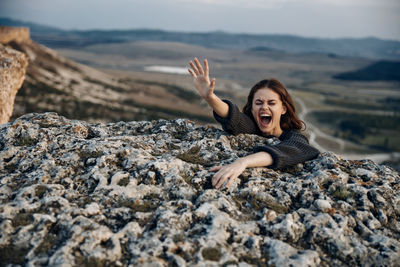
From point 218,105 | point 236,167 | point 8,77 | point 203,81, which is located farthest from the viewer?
point 8,77

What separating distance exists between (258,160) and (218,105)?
1320 mm

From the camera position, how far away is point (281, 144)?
5480 millimetres

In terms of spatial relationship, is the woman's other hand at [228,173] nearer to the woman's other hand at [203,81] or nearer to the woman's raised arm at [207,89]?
the woman's raised arm at [207,89]

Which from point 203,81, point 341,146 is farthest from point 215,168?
point 341,146

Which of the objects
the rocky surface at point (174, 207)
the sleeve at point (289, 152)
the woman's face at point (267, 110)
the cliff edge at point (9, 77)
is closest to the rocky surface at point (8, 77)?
the cliff edge at point (9, 77)

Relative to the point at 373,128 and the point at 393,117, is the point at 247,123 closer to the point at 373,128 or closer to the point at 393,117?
the point at 373,128

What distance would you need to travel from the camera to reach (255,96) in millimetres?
6621

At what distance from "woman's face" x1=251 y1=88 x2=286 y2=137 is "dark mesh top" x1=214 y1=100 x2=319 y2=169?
0.49 ft

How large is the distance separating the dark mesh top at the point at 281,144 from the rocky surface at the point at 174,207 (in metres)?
0.18

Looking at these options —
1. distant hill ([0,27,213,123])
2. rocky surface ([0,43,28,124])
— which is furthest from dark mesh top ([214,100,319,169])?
distant hill ([0,27,213,123])

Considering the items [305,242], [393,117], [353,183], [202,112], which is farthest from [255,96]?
[393,117]

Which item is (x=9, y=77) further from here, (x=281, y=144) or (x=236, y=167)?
(x=281, y=144)

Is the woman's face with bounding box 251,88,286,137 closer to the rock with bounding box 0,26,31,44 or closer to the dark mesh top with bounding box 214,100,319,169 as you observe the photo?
the dark mesh top with bounding box 214,100,319,169

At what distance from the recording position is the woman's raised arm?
5.94 metres
